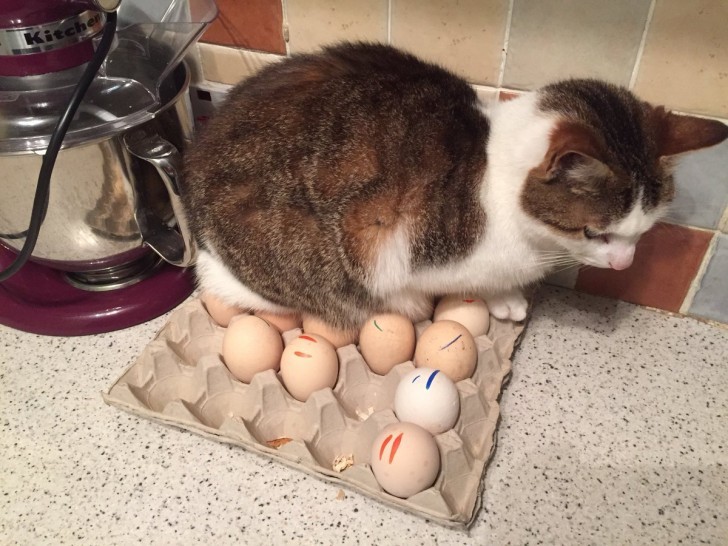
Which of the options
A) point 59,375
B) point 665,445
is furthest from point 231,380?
point 665,445

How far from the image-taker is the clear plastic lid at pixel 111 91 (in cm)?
80

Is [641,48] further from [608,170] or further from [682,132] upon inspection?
[608,170]

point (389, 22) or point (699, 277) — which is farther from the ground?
point (389, 22)

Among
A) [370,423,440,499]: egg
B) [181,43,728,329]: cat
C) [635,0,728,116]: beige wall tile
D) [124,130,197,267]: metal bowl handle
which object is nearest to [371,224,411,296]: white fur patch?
[181,43,728,329]: cat

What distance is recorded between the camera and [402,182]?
818mm

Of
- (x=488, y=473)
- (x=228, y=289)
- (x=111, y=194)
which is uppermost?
(x=111, y=194)

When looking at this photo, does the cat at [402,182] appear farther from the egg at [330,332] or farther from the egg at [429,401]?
the egg at [429,401]

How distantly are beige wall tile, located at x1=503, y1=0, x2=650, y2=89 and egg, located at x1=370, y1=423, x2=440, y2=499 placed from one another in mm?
581

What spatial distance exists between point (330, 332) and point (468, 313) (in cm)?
22

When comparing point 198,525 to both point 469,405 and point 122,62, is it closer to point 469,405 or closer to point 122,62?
point 469,405

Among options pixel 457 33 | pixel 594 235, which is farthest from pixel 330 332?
pixel 457 33

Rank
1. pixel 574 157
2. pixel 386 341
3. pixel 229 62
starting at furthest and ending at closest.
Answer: pixel 229 62
pixel 386 341
pixel 574 157

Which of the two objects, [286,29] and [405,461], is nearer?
[405,461]

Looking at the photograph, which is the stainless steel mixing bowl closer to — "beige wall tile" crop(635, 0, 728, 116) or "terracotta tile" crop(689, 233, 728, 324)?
"beige wall tile" crop(635, 0, 728, 116)
